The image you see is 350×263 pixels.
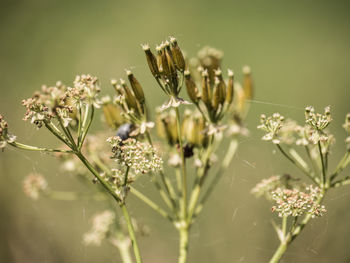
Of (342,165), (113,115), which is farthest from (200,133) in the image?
(342,165)

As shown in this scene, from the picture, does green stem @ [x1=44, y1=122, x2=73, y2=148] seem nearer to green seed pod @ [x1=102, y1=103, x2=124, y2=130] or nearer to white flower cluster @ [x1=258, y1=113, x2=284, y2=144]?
green seed pod @ [x1=102, y1=103, x2=124, y2=130]

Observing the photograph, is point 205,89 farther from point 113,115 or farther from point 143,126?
point 113,115

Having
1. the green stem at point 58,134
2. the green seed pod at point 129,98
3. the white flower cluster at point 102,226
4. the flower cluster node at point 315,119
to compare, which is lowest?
the white flower cluster at point 102,226

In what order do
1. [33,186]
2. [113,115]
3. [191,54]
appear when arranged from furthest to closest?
[191,54] → [33,186] → [113,115]

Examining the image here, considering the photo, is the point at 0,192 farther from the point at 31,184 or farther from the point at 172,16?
the point at 172,16

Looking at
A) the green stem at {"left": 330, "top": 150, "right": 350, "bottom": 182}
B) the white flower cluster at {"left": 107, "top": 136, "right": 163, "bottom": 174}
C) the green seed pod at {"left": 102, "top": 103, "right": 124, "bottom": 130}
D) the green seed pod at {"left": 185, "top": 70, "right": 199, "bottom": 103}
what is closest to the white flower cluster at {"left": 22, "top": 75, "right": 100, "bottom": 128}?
the white flower cluster at {"left": 107, "top": 136, "right": 163, "bottom": 174}

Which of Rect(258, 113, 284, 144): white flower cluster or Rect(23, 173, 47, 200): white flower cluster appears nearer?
Rect(258, 113, 284, 144): white flower cluster

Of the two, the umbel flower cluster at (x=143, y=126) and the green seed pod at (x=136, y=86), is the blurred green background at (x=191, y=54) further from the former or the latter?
the green seed pod at (x=136, y=86)

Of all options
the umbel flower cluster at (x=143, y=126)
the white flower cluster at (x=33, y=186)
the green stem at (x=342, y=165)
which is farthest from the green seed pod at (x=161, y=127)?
the white flower cluster at (x=33, y=186)
